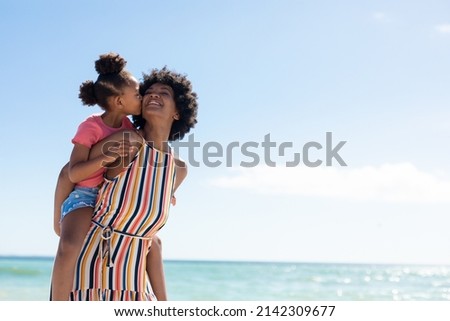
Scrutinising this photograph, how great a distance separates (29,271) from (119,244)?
30134 mm

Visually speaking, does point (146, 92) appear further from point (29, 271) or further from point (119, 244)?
point (29, 271)

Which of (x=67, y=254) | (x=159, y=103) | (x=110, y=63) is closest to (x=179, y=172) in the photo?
(x=159, y=103)

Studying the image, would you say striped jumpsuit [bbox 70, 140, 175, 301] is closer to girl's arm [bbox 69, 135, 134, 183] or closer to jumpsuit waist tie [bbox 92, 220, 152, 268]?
jumpsuit waist tie [bbox 92, 220, 152, 268]

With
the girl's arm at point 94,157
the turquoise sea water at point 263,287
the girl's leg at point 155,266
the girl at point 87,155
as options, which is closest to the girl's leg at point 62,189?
the girl at point 87,155

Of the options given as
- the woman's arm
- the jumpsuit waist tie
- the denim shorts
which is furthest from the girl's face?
the jumpsuit waist tie

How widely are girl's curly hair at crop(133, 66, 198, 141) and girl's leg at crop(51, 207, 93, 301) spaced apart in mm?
920

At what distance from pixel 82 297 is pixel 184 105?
150 centimetres

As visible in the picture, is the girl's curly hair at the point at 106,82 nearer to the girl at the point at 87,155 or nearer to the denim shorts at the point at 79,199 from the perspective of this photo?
the girl at the point at 87,155
